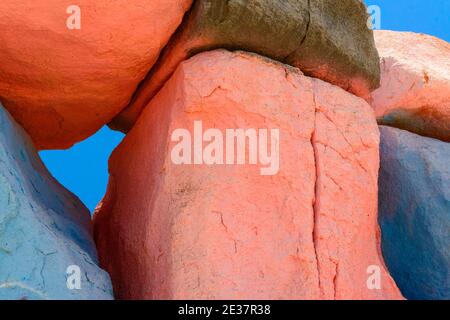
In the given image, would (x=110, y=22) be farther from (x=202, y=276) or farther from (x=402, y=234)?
(x=402, y=234)

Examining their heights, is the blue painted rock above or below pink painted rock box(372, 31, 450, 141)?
below

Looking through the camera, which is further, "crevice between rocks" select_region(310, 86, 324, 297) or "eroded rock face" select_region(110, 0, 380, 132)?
"eroded rock face" select_region(110, 0, 380, 132)

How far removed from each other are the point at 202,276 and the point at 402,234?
1.27 metres

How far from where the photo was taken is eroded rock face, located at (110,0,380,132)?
2182mm

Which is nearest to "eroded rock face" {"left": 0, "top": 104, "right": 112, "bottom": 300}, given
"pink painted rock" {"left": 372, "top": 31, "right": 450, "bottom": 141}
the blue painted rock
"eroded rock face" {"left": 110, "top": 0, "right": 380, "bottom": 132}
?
"eroded rock face" {"left": 110, "top": 0, "right": 380, "bottom": 132}

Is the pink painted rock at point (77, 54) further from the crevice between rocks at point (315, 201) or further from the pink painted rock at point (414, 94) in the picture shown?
the pink painted rock at point (414, 94)

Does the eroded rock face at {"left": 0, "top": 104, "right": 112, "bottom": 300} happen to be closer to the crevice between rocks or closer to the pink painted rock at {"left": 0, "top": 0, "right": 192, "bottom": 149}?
the pink painted rock at {"left": 0, "top": 0, "right": 192, "bottom": 149}

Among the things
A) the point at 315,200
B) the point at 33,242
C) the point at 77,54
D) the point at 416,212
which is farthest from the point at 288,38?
the point at 33,242

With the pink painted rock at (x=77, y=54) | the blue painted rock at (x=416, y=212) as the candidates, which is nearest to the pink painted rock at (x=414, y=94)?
the blue painted rock at (x=416, y=212)

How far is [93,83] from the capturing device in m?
2.42

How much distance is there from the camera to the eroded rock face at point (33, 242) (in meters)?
1.76

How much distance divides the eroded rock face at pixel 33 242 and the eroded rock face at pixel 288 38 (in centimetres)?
62

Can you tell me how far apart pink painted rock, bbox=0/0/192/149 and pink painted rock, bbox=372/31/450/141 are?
1.44m
